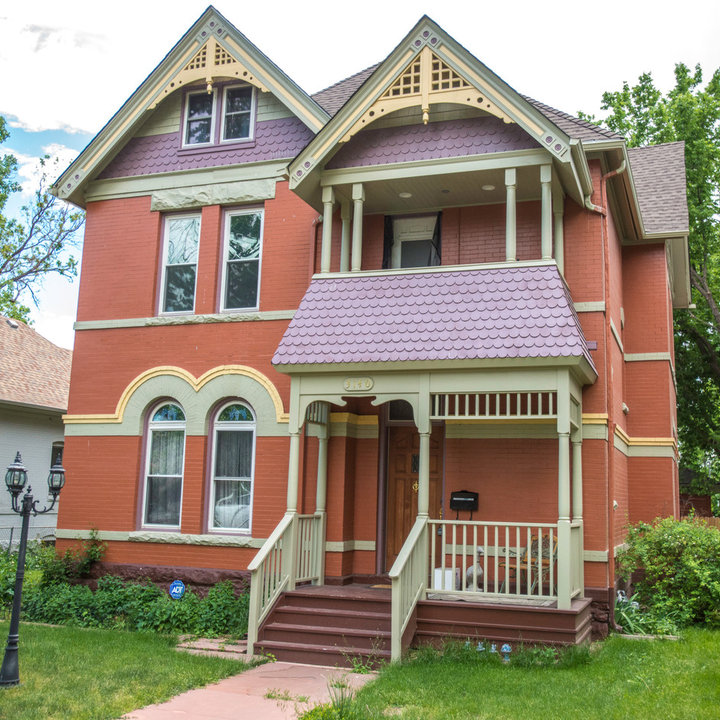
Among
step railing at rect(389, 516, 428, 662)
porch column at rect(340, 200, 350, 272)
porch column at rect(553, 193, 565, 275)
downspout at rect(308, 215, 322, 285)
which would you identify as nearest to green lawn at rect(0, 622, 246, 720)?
step railing at rect(389, 516, 428, 662)

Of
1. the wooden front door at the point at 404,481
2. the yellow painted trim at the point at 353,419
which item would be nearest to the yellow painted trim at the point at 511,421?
the wooden front door at the point at 404,481

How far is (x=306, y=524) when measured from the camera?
11.6 meters

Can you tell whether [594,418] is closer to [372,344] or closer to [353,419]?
[372,344]

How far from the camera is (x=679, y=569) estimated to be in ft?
39.1

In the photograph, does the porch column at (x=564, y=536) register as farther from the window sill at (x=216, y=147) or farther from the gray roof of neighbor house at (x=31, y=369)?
the gray roof of neighbor house at (x=31, y=369)

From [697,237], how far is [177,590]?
801 inches

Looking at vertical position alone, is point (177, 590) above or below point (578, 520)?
below

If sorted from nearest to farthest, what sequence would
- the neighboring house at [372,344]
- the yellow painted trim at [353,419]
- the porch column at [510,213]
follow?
the neighboring house at [372,344] → the porch column at [510,213] → the yellow painted trim at [353,419]

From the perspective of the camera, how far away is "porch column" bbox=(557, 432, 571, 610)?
9.44 meters

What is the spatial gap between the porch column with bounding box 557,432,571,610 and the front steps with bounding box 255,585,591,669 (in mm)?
203

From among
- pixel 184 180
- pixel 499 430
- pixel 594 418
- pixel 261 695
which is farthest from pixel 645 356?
pixel 261 695

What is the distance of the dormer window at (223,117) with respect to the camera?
14.0 m

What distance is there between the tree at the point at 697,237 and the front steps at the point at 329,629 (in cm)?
1867

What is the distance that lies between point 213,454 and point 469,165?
609 centimetres
